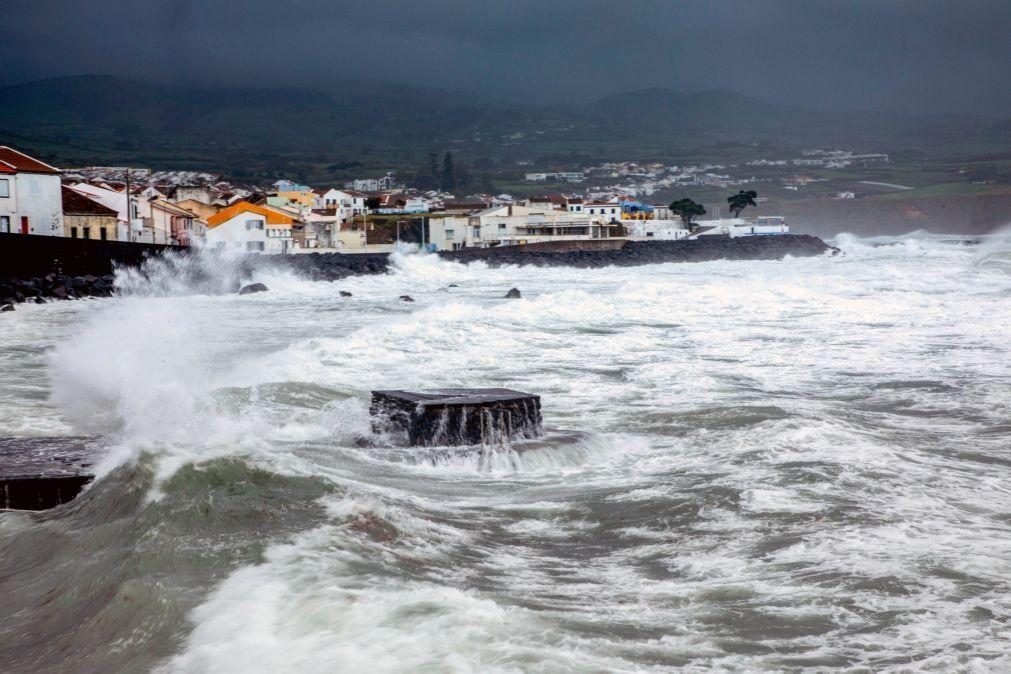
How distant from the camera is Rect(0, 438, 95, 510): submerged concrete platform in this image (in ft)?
20.7

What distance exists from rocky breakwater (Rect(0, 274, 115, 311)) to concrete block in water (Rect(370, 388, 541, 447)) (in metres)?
19.3

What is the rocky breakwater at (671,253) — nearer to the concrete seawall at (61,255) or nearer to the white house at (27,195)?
the white house at (27,195)

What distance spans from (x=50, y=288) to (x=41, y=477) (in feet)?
87.8

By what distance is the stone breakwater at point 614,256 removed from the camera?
2147 inches

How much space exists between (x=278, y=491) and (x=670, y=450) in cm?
387

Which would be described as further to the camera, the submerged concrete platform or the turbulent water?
the submerged concrete platform

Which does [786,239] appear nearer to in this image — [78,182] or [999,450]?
[78,182]

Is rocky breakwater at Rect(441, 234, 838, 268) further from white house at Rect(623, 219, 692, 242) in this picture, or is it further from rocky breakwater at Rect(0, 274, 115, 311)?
rocky breakwater at Rect(0, 274, 115, 311)

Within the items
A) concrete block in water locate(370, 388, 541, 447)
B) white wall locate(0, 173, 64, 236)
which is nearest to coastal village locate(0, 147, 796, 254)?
white wall locate(0, 173, 64, 236)

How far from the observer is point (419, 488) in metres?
7.31

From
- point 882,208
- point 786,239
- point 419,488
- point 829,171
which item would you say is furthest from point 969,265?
point 829,171

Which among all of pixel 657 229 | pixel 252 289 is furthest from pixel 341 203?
pixel 252 289

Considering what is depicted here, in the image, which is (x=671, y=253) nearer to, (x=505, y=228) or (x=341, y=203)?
(x=505, y=228)

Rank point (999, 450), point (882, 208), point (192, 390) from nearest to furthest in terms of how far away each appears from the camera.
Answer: point (999, 450), point (192, 390), point (882, 208)
